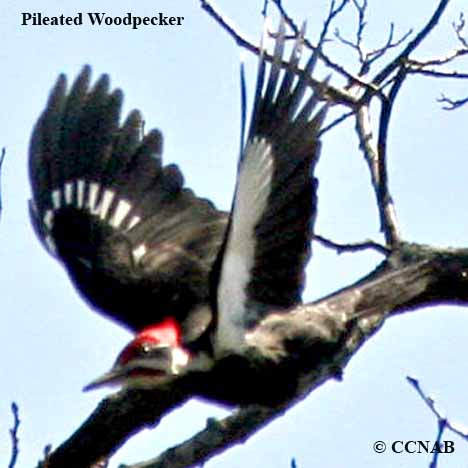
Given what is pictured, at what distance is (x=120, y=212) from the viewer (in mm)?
6824

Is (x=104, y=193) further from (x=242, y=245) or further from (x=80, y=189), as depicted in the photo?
(x=242, y=245)

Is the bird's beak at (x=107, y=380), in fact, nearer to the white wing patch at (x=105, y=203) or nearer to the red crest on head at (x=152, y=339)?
the red crest on head at (x=152, y=339)

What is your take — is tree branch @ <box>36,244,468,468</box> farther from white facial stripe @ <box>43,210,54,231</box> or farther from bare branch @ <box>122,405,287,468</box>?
white facial stripe @ <box>43,210,54,231</box>

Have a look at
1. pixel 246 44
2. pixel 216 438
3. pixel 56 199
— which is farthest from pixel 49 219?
pixel 216 438

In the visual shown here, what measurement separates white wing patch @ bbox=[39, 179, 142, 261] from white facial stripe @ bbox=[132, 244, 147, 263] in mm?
136

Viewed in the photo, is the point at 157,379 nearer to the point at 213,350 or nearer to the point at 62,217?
the point at 213,350

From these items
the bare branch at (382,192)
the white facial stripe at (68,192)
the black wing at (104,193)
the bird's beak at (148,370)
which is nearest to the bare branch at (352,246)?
the bare branch at (382,192)

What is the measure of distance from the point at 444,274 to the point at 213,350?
0.94 meters

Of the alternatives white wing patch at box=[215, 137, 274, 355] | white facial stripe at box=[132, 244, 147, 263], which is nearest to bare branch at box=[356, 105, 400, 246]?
white wing patch at box=[215, 137, 274, 355]

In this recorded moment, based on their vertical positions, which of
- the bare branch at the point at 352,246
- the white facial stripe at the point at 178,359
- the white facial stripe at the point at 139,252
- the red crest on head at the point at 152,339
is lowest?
the white facial stripe at the point at 178,359

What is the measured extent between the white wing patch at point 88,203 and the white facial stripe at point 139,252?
0.14m

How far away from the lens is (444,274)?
239 inches

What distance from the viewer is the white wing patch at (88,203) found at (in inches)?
268

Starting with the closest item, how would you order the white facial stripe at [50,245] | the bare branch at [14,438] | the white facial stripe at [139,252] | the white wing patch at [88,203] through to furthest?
the bare branch at [14,438] → the white facial stripe at [139,252] → the white facial stripe at [50,245] → the white wing patch at [88,203]
